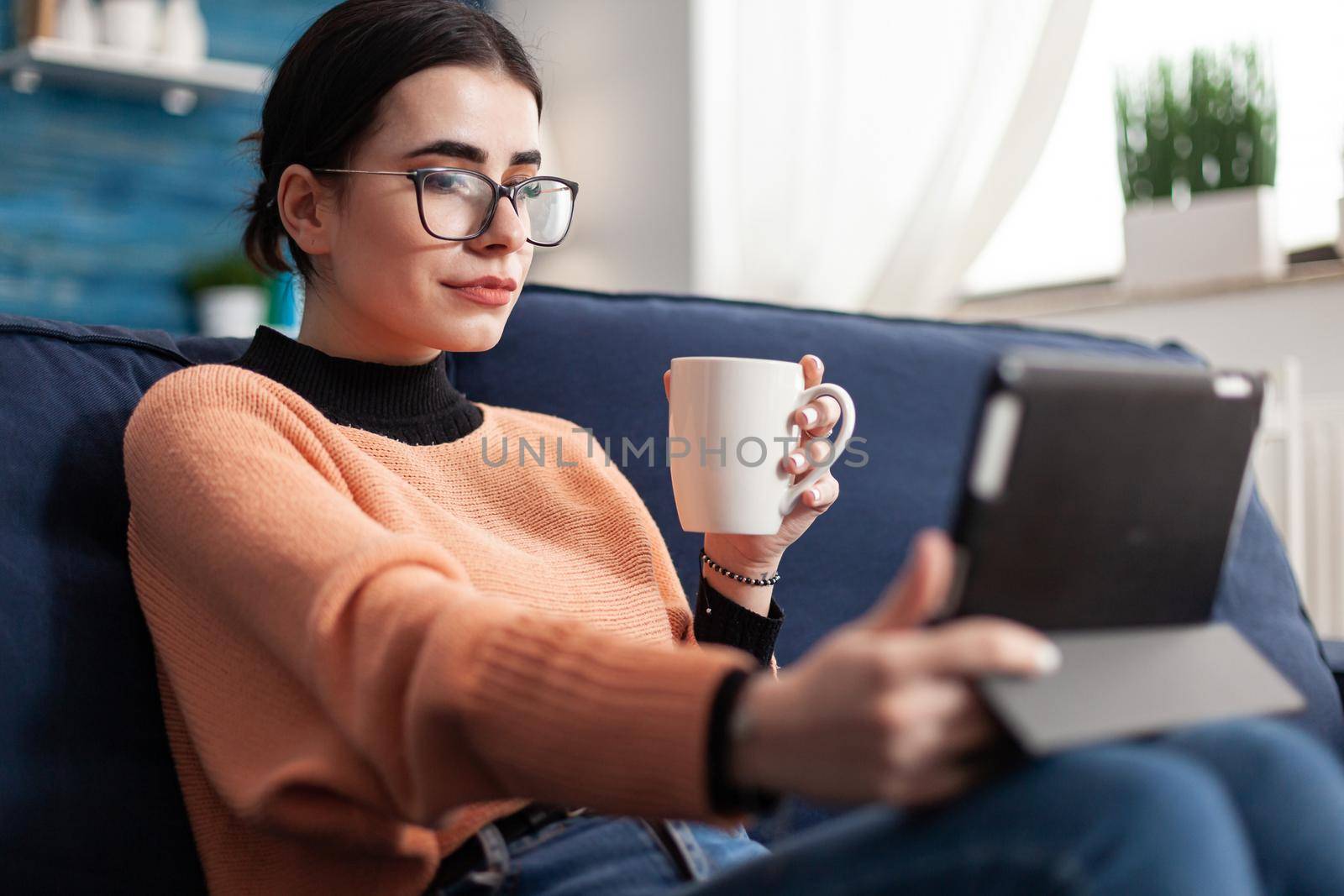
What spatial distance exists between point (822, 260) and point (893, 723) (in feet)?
7.76

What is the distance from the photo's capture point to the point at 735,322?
58.3 inches

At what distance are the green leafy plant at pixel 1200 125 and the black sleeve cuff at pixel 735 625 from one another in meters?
1.61

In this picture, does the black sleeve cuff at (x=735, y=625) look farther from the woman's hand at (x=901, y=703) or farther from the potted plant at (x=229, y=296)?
the potted plant at (x=229, y=296)

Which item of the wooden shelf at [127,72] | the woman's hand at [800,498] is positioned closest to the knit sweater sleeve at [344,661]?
the woman's hand at [800,498]

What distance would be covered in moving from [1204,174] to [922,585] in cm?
209

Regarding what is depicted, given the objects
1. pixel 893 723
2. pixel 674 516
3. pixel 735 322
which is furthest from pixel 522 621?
pixel 735 322

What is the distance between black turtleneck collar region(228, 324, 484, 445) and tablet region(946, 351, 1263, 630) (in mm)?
668

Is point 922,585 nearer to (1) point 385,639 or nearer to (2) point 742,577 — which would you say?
(1) point 385,639

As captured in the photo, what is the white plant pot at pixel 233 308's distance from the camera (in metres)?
2.94

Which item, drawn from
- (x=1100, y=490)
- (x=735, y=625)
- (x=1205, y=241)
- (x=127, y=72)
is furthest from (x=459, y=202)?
(x=127, y=72)

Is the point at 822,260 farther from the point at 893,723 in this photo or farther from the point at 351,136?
the point at 893,723

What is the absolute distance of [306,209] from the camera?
44.9 inches

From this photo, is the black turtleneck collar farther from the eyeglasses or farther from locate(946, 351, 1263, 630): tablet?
locate(946, 351, 1263, 630): tablet

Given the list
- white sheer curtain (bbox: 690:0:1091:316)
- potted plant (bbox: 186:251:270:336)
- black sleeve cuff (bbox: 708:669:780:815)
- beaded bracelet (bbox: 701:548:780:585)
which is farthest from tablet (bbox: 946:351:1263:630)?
potted plant (bbox: 186:251:270:336)
